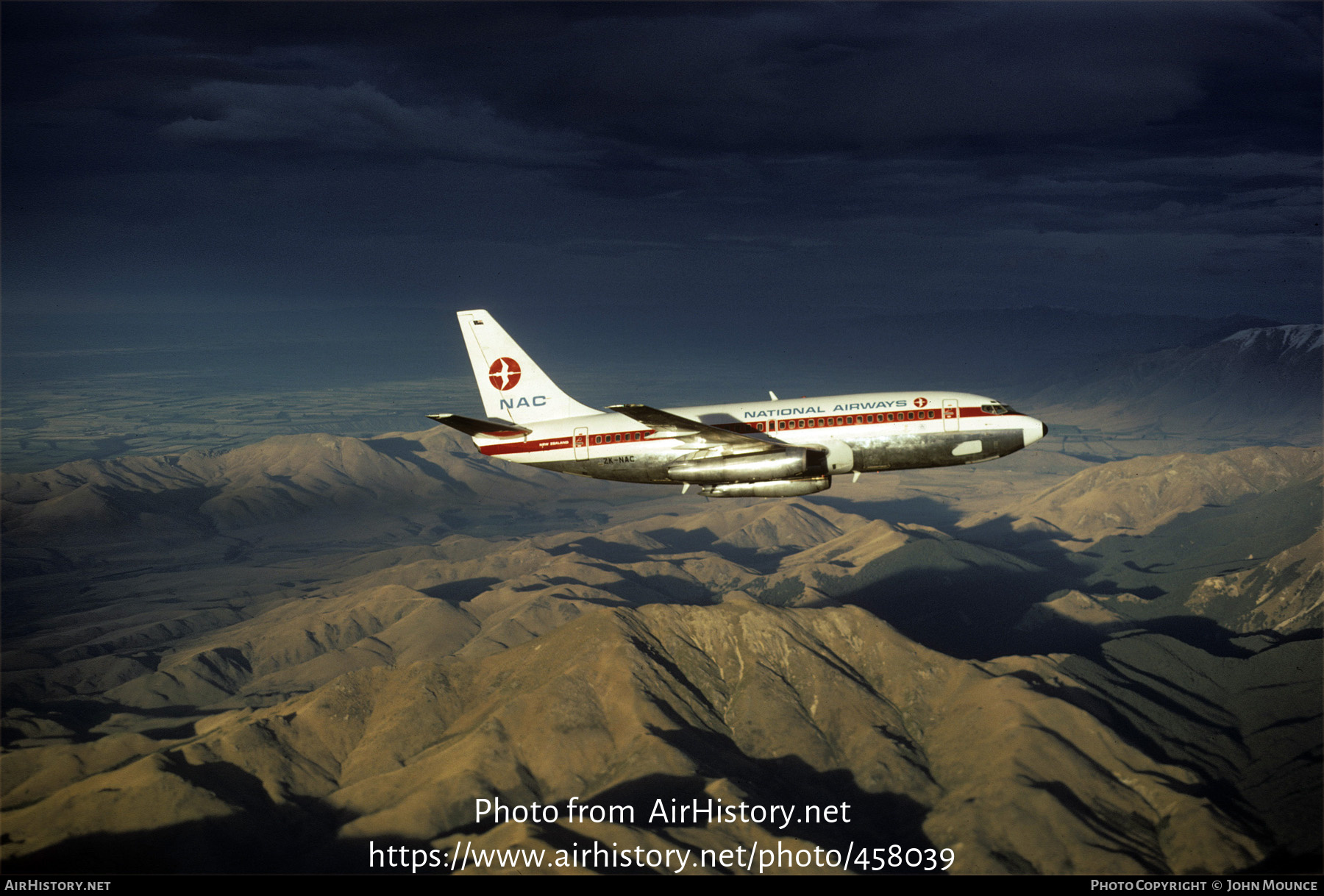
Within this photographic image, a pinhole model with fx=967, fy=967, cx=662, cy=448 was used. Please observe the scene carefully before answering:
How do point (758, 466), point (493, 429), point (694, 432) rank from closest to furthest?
1. point (758, 466)
2. point (694, 432)
3. point (493, 429)

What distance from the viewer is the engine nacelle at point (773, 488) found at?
8688cm

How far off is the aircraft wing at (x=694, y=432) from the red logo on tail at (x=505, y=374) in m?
15.9

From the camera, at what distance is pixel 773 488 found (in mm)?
87188

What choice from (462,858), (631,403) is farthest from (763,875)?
(631,403)

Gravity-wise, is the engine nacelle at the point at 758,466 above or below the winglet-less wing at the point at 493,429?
below

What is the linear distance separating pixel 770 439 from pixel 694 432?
740cm

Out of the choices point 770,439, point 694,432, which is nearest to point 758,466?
A: point 770,439

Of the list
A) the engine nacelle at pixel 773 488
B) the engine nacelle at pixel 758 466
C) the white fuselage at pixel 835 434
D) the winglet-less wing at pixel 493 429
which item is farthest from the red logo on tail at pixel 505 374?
the engine nacelle at pixel 773 488

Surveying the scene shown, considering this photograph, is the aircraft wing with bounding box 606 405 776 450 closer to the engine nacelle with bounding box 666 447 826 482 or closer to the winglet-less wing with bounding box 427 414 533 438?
the engine nacelle with bounding box 666 447 826 482

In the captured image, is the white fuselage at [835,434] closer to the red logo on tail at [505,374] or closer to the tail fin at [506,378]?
the tail fin at [506,378]

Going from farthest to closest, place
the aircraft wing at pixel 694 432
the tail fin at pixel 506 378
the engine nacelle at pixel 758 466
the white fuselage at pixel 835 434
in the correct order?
the tail fin at pixel 506 378 < the white fuselage at pixel 835 434 < the engine nacelle at pixel 758 466 < the aircraft wing at pixel 694 432

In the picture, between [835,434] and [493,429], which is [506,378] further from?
[835,434]

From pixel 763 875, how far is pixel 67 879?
428ft

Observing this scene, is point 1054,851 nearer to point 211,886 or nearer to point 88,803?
point 211,886
